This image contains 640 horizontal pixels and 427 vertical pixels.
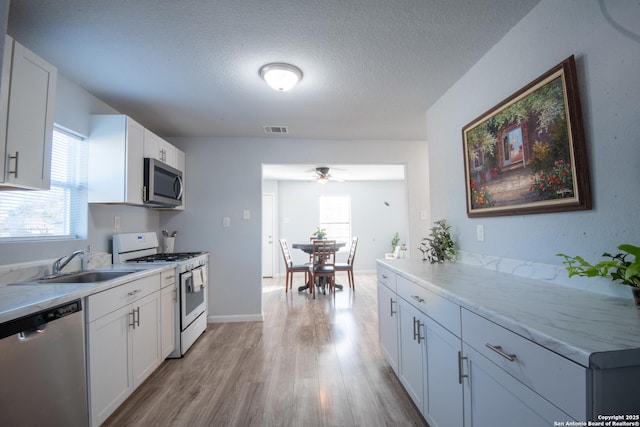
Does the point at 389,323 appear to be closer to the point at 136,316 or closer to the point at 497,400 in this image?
the point at 497,400

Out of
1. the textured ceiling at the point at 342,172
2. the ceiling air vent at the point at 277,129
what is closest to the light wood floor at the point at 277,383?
the ceiling air vent at the point at 277,129

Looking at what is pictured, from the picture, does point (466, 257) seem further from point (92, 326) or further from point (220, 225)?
point (220, 225)

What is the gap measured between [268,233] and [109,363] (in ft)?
16.5

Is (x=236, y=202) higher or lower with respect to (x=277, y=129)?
lower

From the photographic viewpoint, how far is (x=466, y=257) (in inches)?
84.0

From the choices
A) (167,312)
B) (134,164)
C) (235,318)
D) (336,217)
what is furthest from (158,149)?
(336,217)

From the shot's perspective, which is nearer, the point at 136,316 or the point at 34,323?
the point at 34,323

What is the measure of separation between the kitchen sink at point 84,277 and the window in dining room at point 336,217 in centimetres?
517

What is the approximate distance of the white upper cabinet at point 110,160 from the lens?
2316 mm

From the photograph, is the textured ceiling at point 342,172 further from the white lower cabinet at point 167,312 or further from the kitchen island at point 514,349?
the kitchen island at point 514,349

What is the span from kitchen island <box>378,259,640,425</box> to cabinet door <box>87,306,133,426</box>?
1814mm

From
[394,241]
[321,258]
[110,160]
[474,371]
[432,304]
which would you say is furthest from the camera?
[394,241]

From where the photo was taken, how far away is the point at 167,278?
249 cm

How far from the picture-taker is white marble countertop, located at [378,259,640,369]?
678 millimetres
